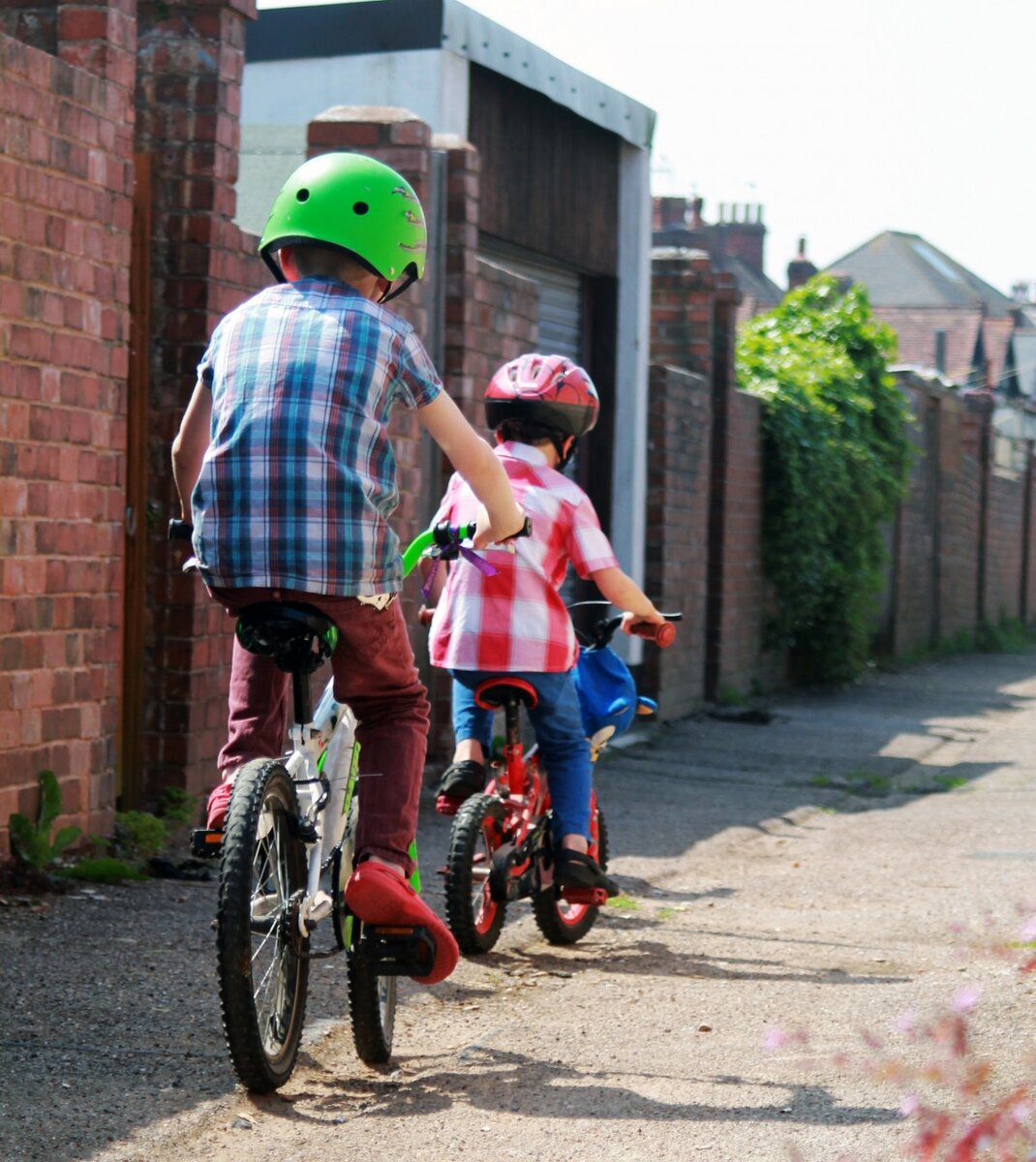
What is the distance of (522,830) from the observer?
5.39 metres

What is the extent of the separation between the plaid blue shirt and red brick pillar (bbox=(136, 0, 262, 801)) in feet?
9.95

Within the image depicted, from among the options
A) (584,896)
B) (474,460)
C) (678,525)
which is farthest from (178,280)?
(678,525)

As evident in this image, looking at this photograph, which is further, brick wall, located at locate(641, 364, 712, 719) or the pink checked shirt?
brick wall, located at locate(641, 364, 712, 719)

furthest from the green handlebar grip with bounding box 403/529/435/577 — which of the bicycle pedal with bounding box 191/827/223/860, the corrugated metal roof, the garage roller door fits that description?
the garage roller door

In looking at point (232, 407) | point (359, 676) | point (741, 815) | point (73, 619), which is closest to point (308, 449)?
point (232, 407)

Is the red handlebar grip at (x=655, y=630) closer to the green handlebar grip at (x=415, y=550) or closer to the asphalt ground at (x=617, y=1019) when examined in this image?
the asphalt ground at (x=617, y=1019)

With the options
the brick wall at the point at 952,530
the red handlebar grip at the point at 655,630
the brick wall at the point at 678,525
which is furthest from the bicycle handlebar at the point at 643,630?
the brick wall at the point at 952,530

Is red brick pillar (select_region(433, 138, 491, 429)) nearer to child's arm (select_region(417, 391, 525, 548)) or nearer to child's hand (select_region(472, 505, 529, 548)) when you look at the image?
child's hand (select_region(472, 505, 529, 548))

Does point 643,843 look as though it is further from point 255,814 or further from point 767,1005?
point 255,814

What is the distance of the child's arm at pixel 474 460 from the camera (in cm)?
392

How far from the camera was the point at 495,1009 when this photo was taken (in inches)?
190

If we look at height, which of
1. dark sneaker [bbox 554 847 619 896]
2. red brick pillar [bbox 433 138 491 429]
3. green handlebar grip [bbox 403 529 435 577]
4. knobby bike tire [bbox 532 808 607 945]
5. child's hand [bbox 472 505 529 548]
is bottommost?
knobby bike tire [bbox 532 808 607 945]

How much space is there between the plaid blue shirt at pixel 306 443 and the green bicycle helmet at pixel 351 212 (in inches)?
4.0

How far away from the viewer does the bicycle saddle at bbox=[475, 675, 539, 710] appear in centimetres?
532
